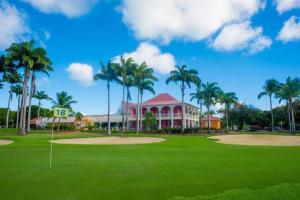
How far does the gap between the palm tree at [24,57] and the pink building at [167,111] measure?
29.6m

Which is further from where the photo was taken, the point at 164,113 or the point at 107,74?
the point at 164,113

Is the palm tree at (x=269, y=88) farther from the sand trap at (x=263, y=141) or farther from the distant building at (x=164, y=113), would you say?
the sand trap at (x=263, y=141)

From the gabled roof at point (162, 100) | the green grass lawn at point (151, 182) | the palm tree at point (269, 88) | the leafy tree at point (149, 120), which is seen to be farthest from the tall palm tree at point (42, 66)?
the palm tree at point (269, 88)

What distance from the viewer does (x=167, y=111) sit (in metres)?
68.4

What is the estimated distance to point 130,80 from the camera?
52.8m

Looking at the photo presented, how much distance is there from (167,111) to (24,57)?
37.8m

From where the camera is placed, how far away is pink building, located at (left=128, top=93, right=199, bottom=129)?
6345 cm

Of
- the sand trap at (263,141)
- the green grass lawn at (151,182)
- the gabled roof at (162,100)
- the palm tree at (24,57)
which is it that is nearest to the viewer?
the green grass lawn at (151,182)

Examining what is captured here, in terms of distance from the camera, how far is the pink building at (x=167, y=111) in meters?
63.5

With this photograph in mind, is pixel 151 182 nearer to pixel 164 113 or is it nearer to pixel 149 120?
pixel 149 120

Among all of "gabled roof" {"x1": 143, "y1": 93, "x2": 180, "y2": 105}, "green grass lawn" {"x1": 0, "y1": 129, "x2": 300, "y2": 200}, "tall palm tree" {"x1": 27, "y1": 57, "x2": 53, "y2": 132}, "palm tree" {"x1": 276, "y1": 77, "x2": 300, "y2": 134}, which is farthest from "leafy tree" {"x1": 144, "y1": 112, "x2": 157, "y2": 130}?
"green grass lawn" {"x1": 0, "y1": 129, "x2": 300, "y2": 200}

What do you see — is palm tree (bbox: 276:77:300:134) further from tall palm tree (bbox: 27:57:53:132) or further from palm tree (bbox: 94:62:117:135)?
tall palm tree (bbox: 27:57:53:132)

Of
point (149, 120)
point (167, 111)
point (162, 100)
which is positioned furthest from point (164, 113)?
point (149, 120)

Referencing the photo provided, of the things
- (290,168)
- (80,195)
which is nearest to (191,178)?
(80,195)
